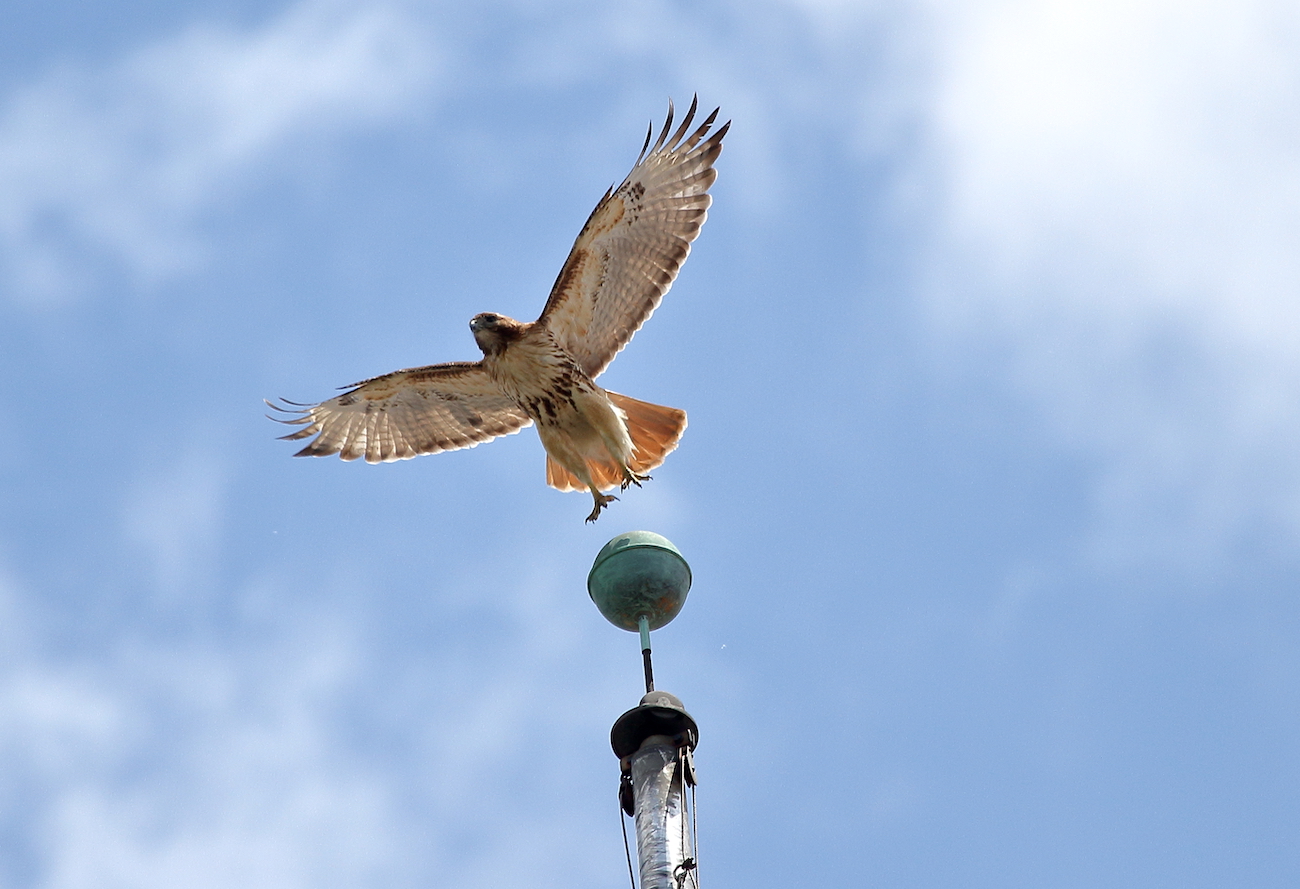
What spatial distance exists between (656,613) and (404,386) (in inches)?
196

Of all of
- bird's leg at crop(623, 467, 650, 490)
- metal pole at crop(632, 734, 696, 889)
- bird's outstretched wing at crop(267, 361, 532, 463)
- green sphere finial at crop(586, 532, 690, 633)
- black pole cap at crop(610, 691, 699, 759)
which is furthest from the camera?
bird's outstretched wing at crop(267, 361, 532, 463)

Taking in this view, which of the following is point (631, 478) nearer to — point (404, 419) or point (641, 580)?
point (404, 419)

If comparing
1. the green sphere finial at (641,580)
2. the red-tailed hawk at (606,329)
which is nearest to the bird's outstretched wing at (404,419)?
the red-tailed hawk at (606,329)

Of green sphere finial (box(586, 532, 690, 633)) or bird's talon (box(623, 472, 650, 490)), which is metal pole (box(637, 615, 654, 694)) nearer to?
green sphere finial (box(586, 532, 690, 633))

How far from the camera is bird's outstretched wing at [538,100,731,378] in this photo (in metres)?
9.65

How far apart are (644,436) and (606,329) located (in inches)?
32.9

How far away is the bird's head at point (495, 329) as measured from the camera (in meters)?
9.70

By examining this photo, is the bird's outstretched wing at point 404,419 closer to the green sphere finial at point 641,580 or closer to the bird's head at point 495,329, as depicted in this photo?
the bird's head at point 495,329

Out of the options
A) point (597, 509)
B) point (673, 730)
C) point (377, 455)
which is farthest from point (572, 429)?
point (673, 730)

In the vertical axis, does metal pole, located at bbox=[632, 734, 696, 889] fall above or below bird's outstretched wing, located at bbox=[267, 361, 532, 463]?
below

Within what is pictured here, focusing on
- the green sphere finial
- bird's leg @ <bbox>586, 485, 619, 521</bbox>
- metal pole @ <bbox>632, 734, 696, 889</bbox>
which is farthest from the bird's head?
metal pole @ <bbox>632, 734, 696, 889</bbox>

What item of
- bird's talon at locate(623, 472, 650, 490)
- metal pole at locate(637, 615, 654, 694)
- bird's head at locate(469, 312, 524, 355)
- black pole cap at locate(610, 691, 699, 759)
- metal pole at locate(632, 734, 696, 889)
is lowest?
metal pole at locate(632, 734, 696, 889)

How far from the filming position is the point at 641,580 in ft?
19.4

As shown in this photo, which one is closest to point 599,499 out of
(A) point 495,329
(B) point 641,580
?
(A) point 495,329
